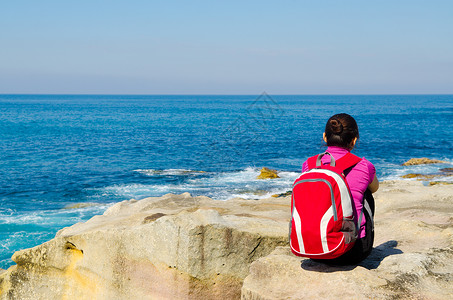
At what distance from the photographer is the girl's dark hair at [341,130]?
4879 millimetres

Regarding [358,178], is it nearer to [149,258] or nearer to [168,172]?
[149,258]

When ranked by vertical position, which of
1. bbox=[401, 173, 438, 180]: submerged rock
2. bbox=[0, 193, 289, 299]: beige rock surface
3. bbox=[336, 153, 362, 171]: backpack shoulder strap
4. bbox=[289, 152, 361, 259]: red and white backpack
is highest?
bbox=[336, 153, 362, 171]: backpack shoulder strap

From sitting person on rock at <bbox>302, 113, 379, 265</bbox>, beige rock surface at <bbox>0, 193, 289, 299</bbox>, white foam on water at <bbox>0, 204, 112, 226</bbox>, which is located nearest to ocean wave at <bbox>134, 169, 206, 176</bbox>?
white foam on water at <bbox>0, 204, 112, 226</bbox>

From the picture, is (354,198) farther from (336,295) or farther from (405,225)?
(405,225)

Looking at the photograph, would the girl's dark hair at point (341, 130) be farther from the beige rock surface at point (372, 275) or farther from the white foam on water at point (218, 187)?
the white foam on water at point (218, 187)

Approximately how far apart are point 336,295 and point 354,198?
3.52 feet

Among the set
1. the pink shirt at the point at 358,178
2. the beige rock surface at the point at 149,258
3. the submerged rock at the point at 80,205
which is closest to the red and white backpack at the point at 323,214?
the pink shirt at the point at 358,178

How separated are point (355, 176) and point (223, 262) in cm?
288

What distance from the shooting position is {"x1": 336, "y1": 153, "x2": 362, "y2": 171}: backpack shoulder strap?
4.78m

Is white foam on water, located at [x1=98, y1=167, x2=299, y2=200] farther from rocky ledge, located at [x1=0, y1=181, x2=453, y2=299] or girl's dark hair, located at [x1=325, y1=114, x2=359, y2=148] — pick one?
girl's dark hair, located at [x1=325, y1=114, x2=359, y2=148]

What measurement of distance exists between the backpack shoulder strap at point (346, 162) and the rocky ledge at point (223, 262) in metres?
1.23

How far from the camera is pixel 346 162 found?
15.7 feet

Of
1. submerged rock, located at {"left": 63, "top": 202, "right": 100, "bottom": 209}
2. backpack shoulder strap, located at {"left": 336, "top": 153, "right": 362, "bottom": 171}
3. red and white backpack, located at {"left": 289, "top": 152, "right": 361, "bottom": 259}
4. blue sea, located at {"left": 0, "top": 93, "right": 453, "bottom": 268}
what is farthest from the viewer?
submerged rock, located at {"left": 63, "top": 202, "right": 100, "bottom": 209}

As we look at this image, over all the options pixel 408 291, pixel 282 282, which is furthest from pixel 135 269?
pixel 408 291
